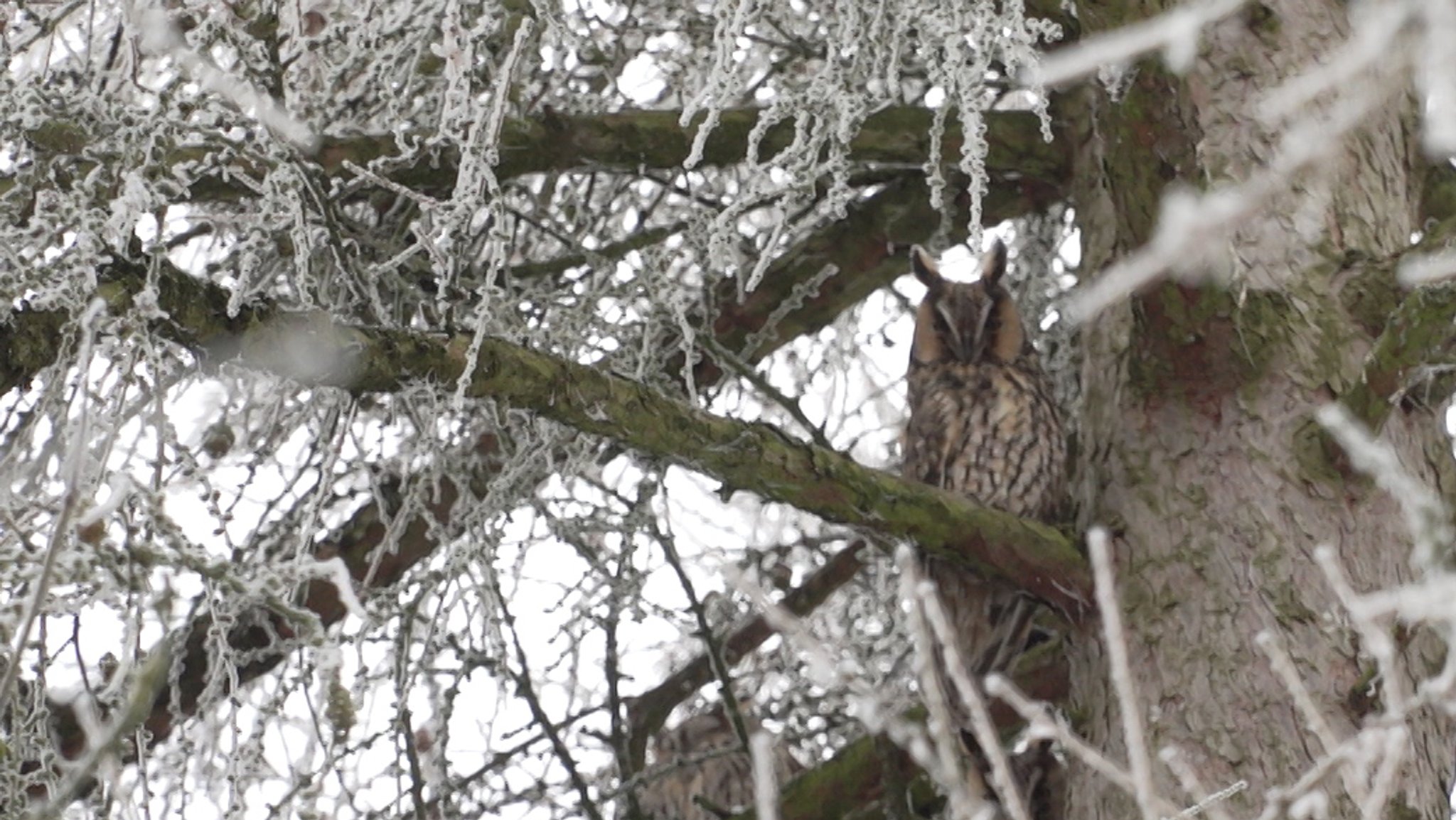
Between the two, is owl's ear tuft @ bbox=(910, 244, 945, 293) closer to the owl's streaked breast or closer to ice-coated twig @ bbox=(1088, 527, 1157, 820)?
the owl's streaked breast

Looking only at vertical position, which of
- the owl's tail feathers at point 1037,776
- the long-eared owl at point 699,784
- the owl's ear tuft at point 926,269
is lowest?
the owl's tail feathers at point 1037,776

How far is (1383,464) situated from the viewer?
142cm

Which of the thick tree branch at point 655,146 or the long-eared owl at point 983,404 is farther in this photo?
the long-eared owl at point 983,404

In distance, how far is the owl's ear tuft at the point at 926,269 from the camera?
3672 millimetres

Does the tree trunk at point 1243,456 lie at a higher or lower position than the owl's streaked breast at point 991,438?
lower

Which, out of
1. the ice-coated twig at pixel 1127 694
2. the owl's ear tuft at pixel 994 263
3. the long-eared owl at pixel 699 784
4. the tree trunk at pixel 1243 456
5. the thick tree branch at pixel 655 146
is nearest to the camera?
the ice-coated twig at pixel 1127 694

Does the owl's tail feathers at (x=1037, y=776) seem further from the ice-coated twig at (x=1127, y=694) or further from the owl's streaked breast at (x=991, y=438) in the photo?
the ice-coated twig at (x=1127, y=694)

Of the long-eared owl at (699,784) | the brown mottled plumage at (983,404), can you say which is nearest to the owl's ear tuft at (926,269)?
the brown mottled plumage at (983,404)

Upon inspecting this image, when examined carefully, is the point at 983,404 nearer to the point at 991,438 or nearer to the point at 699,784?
the point at 991,438

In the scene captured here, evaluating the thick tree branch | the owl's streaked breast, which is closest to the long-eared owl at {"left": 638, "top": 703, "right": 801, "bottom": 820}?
the owl's streaked breast

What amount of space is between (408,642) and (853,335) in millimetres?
1723

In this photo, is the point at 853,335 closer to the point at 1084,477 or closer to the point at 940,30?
the point at 1084,477

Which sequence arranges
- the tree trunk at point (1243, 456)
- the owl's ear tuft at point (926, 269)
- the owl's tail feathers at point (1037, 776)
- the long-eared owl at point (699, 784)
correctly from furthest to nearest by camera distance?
the long-eared owl at point (699, 784) < the owl's ear tuft at point (926, 269) < the owl's tail feathers at point (1037, 776) < the tree trunk at point (1243, 456)

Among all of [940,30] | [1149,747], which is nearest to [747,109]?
[940,30]
